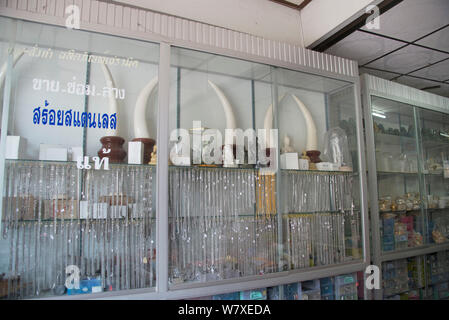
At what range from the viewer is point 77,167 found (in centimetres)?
164

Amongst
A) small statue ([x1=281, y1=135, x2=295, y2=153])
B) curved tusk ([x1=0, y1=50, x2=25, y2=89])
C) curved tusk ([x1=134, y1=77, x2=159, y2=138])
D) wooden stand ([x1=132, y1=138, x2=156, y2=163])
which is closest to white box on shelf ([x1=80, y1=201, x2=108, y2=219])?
wooden stand ([x1=132, y1=138, x2=156, y2=163])

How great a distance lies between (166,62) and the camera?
6.00ft

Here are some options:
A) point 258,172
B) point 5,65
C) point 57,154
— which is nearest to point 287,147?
point 258,172

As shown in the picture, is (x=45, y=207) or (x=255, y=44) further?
(x=255, y=44)

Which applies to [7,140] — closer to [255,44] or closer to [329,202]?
[255,44]

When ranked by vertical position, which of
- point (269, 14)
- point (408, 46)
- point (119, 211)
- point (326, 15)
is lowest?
point (119, 211)

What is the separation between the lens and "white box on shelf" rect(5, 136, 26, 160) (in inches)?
58.8

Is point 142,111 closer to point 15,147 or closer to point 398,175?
point 15,147

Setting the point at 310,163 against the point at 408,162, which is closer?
the point at 310,163

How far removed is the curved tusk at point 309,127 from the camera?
96.3 inches

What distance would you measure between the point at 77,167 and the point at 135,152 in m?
0.32

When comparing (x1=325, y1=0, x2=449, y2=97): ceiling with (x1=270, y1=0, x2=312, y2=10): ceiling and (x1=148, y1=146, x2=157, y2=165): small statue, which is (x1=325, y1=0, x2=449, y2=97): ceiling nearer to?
(x1=270, y1=0, x2=312, y2=10): ceiling

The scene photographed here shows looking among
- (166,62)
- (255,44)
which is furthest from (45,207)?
(255,44)
